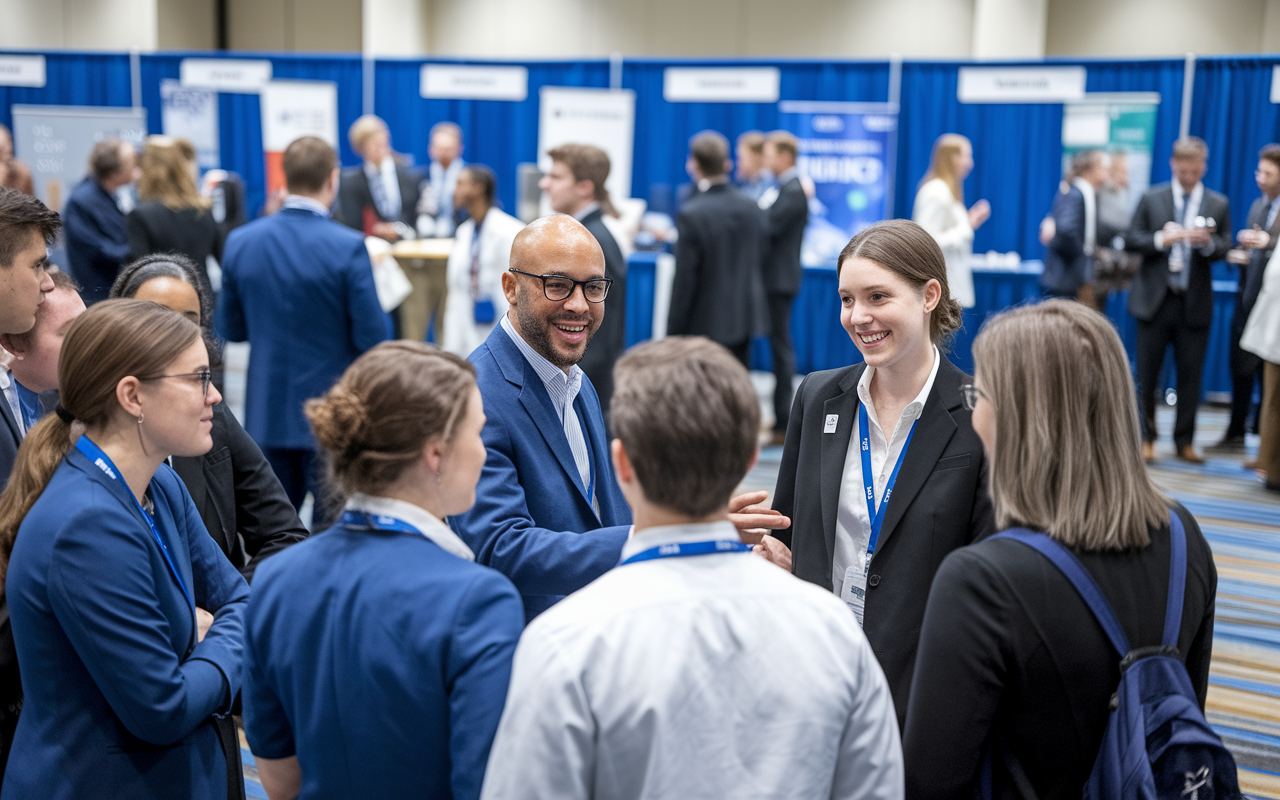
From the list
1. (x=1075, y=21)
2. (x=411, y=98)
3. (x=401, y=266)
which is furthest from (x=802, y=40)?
(x=401, y=266)

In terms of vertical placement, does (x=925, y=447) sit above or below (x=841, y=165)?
below

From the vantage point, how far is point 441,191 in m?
8.55

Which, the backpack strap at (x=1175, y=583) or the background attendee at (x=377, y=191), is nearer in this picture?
the backpack strap at (x=1175, y=583)

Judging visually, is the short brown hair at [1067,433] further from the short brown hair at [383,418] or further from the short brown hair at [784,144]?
the short brown hair at [784,144]

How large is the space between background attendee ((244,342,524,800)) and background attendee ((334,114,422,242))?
20.6ft

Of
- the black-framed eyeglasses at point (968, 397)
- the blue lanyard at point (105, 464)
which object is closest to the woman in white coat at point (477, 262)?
the black-framed eyeglasses at point (968, 397)

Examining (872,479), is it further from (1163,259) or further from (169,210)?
(1163,259)

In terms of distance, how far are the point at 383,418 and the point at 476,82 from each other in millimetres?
8716

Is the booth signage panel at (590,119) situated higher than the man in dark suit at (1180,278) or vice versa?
the booth signage panel at (590,119)

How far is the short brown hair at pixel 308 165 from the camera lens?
3820 mm

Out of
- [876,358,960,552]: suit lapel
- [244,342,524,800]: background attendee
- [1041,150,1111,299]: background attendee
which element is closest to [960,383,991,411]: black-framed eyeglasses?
[876,358,960,552]: suit lapel

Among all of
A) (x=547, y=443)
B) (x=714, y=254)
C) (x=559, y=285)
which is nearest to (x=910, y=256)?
(x=559, y=285)

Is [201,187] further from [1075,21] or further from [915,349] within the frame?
[915,349]

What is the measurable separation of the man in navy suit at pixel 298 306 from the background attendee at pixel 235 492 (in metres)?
1.38
